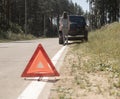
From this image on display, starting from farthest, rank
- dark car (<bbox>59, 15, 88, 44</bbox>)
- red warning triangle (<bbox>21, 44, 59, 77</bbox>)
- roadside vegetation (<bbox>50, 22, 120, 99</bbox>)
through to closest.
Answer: dark car (<bbox>59, 15, 88, 44</bbox>), red warning triangle (<bbox>21, 44, 59, 77</bbox>), roadside vegetation (<bbox>50, 22, 120, 99</bbox>)

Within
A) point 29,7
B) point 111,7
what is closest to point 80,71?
point 111,7

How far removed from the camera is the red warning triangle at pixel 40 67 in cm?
1070

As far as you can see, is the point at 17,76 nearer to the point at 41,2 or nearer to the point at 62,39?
the point at 62,39

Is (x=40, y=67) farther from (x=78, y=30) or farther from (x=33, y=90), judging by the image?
(x=78, y=30)

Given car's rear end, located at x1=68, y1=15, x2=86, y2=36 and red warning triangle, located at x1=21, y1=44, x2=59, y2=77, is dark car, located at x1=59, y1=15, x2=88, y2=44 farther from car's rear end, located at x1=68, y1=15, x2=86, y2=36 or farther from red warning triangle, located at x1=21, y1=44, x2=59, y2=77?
red warning triangle, located at x1=21, y1=44, x2=59, y2=77

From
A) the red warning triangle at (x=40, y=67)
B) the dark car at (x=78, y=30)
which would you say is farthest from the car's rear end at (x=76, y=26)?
the red warning triangle at (x=40, y=67)

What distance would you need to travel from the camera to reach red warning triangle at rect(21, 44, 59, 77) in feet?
35.1

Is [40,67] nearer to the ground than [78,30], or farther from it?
farther from it

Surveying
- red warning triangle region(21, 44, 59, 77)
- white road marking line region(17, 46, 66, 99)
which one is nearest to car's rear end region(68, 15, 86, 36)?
red warning triangle region(21, 44, 59, 77)

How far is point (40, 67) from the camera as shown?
35.3ft

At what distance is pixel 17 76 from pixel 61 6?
159 meters

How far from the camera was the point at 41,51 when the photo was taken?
431 inches

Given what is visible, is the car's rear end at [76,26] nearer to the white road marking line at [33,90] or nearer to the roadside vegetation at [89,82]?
the roadside vegetation at [89,82]

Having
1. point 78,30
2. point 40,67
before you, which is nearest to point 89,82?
point 40,67
